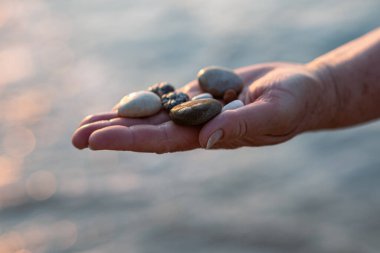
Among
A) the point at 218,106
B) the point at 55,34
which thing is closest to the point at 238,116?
the point at 218,106

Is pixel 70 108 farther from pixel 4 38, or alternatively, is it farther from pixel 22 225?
A: pixel 4 38

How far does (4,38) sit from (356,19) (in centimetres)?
445

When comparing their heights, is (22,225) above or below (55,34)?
below

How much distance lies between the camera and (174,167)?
5.02 metres

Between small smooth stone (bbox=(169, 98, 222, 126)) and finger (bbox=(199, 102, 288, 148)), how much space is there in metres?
0.09

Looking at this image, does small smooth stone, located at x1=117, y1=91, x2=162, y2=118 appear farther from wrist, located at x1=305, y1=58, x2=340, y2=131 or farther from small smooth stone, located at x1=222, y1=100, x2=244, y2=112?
wrist, located at x1=305, y1=58, x2=340, y2=131

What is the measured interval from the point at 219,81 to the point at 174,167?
6.90 feet

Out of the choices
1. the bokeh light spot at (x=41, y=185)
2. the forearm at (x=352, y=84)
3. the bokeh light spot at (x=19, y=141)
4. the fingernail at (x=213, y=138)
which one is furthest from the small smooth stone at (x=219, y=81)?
the bokeh light spot at (x=19, y=141)

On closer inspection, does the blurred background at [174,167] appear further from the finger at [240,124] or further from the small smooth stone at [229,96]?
the finger at [240,124]

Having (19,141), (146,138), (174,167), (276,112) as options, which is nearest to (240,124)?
(276,112)

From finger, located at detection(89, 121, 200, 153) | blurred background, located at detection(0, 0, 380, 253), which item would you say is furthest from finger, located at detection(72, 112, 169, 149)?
blurred background, located at detection(0, 0, 380, 253)

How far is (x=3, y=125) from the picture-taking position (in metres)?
5.66

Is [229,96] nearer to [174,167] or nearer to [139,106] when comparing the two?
[139,106]

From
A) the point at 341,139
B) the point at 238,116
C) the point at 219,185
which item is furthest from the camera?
the point at 341,139
